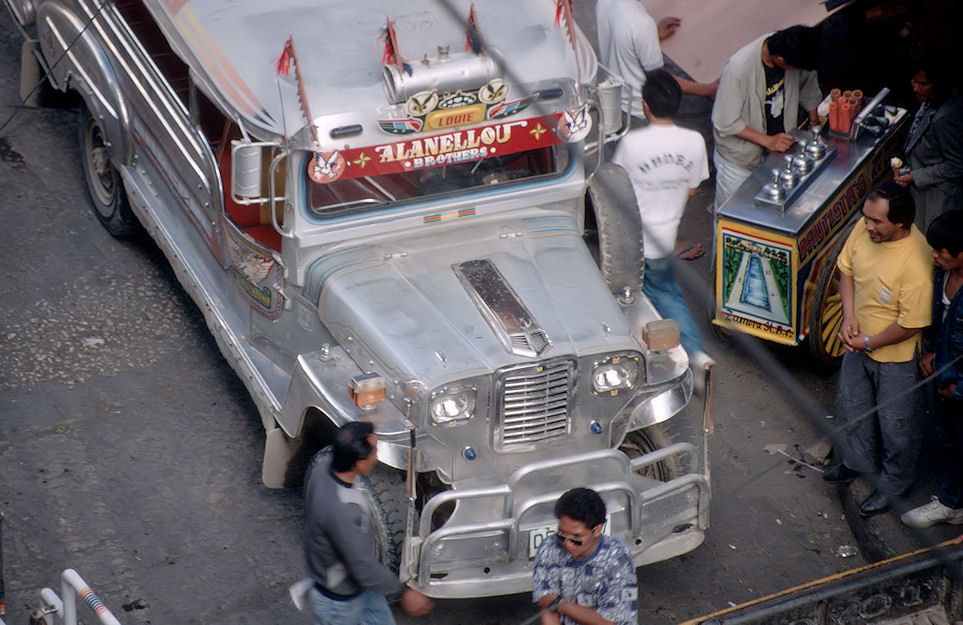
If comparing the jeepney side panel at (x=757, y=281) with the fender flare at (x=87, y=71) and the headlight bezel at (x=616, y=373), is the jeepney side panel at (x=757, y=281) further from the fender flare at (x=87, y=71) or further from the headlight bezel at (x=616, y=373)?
the fender flare at (x=87, y=71)

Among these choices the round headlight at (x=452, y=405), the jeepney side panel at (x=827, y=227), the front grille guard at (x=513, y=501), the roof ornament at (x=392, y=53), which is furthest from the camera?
the jeepney side panel at (x=827, y=227)

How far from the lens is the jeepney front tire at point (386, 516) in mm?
6180

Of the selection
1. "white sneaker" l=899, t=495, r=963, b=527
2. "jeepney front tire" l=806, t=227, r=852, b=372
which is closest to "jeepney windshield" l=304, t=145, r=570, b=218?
"jeepney front tire" l=806, t=227, r=852, b=372

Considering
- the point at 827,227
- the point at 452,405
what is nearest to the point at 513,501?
the point at 452,405

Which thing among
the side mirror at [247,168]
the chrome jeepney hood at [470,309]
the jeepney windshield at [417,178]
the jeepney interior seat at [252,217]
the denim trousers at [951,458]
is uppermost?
the side mirror at [247,168]

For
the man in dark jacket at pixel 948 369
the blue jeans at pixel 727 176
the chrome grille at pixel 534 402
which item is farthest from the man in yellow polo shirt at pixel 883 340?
the blue jeans at pixel 727 176

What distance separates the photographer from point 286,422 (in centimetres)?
667

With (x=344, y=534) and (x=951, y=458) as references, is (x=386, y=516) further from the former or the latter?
(x=951, y=458)

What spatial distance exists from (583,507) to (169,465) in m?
3.18

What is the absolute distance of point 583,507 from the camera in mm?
4852

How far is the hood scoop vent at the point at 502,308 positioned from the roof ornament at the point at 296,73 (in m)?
0.97

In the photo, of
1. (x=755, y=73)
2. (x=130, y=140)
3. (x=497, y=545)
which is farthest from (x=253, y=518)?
(x=755, y=73)

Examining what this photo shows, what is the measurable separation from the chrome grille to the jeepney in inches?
0.4

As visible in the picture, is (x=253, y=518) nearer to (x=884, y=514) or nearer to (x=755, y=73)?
(x=884, y=514)
